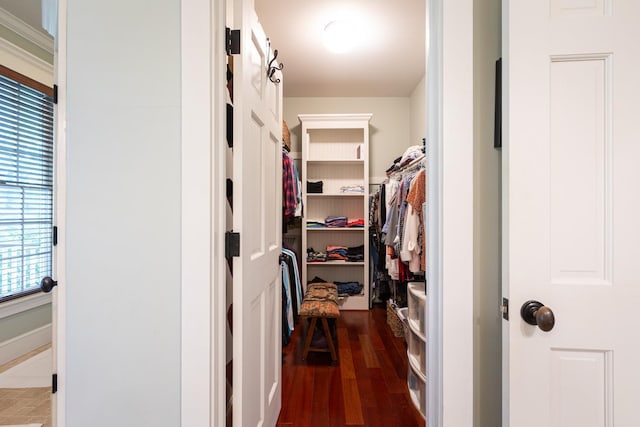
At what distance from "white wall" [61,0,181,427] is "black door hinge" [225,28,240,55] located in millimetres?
162

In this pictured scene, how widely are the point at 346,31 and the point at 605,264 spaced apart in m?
2.34

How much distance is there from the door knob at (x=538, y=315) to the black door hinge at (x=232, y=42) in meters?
1.25

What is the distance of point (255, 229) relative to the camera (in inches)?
45.1

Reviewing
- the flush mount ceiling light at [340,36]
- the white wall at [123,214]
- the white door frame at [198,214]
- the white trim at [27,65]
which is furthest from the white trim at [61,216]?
the flush mount ceiling light at [340,36]

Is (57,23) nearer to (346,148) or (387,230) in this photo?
(387,230)

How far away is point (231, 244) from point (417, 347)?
1476 millimetres

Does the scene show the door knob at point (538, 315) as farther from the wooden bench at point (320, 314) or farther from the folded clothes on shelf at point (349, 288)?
the folded clothes on shelf at point (349, 288)

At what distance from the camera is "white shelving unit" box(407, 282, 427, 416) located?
1591mm

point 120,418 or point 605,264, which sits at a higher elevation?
point 605,264

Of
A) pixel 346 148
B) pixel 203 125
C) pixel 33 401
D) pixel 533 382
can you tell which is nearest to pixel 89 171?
pixel 203 125

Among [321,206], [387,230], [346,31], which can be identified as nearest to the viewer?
[346,31]

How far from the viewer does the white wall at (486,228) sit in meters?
0.86

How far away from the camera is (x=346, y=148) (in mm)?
3734

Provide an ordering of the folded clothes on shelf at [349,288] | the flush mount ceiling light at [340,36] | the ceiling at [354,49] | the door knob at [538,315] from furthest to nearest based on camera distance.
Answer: the folded clothes on shelf at [349,288]
the flush mount ceiling light at [340,36]
the ceiling at [354,49]
the door knob at [538,315]
